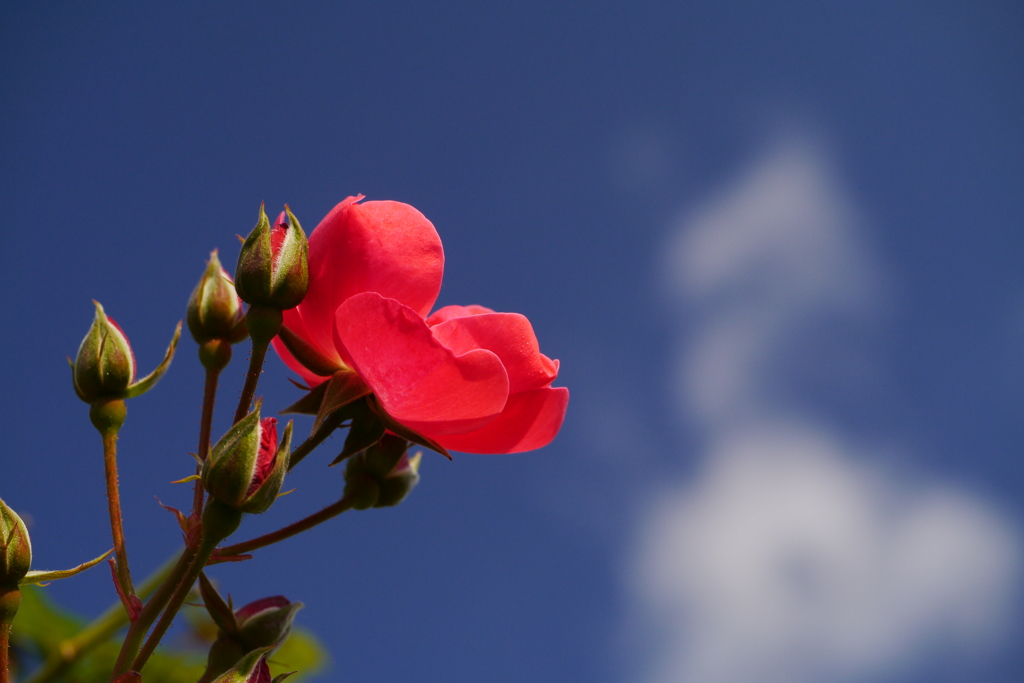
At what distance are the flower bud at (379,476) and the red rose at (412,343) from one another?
22 cm

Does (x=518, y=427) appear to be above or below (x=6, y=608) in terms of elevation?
above

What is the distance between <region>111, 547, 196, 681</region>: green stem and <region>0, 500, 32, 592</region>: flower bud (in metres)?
0.23

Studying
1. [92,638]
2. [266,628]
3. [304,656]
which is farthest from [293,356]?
[304,656]

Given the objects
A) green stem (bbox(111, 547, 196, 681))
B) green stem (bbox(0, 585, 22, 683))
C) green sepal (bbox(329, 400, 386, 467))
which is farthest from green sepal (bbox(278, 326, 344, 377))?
green stem (bbox(0, 585, 22, 683))

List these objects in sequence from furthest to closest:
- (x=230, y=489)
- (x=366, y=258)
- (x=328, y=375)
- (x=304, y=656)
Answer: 1. (x=304, y=656)
2. (x=328, y=375)
3. (x=366, y=258)
4. (x=230, y=489)

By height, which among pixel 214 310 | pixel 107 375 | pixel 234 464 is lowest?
pixel 234 464

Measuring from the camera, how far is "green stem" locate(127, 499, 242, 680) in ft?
3.60

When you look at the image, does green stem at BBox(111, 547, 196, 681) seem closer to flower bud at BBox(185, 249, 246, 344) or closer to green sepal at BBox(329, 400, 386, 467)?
green sepal at BBox(329, 400, 386, 467)

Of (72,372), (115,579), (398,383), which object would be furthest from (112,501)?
(398,383)

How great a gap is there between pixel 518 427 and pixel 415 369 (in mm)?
280

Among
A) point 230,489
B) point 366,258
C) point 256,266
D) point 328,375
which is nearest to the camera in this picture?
point 230,489

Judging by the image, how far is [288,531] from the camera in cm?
138

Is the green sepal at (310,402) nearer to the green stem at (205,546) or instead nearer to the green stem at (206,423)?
the green stem at (206,423)

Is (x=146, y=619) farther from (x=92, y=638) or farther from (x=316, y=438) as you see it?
(x=92, y=638)
